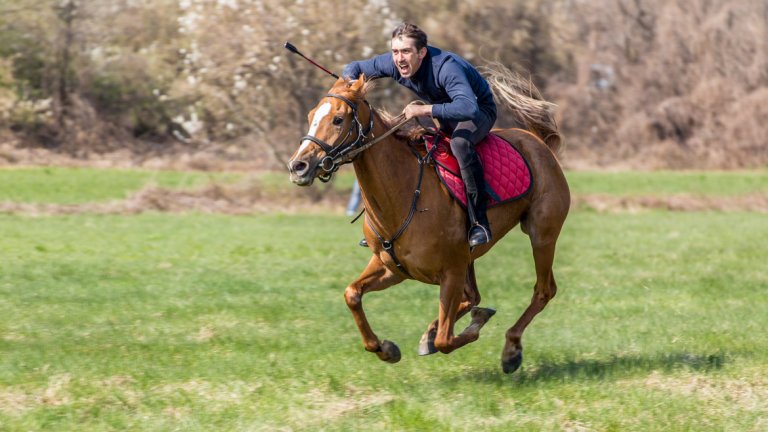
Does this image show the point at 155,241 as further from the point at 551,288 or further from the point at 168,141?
the point at 168,141

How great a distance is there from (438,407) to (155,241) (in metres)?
11.4

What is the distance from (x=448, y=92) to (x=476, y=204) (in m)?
0.89

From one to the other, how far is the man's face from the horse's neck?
0.47 meters

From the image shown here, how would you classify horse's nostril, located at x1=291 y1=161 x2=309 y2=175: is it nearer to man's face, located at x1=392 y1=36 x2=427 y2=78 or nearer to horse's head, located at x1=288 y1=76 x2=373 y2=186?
horse's head, located at x1=288 y1=76 x2=373 y2=186

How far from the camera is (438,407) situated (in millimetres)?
7074

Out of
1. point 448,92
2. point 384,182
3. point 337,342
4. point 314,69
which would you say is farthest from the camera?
point 314,69

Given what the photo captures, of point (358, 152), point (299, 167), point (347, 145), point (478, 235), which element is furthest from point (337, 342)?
point (299, 167)

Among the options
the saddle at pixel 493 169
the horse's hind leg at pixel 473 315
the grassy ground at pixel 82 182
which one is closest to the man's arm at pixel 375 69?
the saddle at pixel 493 169

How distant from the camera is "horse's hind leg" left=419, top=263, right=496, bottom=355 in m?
8.01

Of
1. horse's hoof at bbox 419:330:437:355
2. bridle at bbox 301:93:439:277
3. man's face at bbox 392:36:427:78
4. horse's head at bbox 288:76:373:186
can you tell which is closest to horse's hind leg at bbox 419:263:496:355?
horse's hoof at bbox 419:330:437:355

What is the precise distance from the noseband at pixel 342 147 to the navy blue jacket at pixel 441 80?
1.68 ft

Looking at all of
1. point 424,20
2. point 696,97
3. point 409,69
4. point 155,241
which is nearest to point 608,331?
→ point 409,69

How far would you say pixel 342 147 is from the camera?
23.1ft

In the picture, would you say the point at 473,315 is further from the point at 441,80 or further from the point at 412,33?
the point at 412,33
